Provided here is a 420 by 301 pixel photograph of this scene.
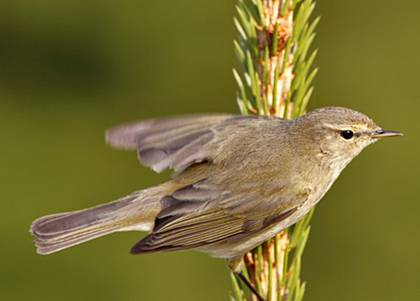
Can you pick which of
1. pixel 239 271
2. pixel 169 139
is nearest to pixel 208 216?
pixel 239 271

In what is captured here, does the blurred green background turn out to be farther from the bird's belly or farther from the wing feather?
the bird's belly

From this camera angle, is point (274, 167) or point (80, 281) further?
point (80, 281)

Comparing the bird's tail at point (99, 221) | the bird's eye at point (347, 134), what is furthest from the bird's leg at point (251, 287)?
the bird's eye at point (347, 134)

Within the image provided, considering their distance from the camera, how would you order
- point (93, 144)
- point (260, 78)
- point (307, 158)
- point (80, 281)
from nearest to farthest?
point (260, 78) < point (307, 158) < point (80, 281) < point (93, 144)

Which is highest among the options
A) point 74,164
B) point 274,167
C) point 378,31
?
point 378,31

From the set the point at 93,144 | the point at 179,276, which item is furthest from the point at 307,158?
the point at 93,144

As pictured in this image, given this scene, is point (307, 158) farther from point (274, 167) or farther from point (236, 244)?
point (236, 244)

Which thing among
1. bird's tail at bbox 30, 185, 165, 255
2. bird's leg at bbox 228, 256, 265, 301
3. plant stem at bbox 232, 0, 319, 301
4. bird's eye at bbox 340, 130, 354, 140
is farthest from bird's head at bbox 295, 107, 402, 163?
A: bird's tail at bbox 30, 185, 165, 255

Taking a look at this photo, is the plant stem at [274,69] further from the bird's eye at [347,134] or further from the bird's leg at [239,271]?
the bird's eye at [347,134]
